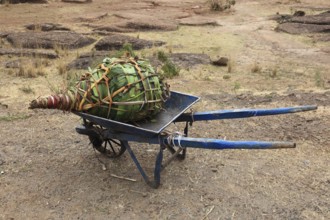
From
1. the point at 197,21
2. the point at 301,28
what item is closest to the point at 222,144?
the point at 301,28

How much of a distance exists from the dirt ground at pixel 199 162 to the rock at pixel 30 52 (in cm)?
44

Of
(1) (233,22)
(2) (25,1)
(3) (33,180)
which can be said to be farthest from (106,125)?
(2) (25,1)

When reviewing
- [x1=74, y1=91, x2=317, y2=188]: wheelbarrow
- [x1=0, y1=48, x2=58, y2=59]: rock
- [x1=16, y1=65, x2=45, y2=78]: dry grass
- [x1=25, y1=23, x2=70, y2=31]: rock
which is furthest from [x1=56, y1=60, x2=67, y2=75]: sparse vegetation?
[x1=25, y1=23, x2=70, y2=31]: rock

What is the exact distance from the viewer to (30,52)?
356 inches

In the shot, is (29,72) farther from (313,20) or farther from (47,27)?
(313,20)

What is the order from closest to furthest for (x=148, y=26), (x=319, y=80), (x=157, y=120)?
(x=157, y=120)
(x=319, y=80)
(x=148, y=26)

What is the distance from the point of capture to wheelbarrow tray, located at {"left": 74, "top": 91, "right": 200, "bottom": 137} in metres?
3.64

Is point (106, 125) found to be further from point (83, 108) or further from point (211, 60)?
point (211, 60)

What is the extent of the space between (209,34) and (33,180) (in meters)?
8.39

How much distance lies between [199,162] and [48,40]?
22.3 feet

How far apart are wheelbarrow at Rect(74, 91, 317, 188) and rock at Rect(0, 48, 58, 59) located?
15.8 feet

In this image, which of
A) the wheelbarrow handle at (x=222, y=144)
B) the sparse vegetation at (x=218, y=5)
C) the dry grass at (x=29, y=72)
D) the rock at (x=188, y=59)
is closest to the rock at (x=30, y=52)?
the dry grass at (x=29, y=72)

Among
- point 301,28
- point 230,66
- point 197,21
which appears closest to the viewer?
point 230,66

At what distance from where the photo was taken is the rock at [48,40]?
983 cm
